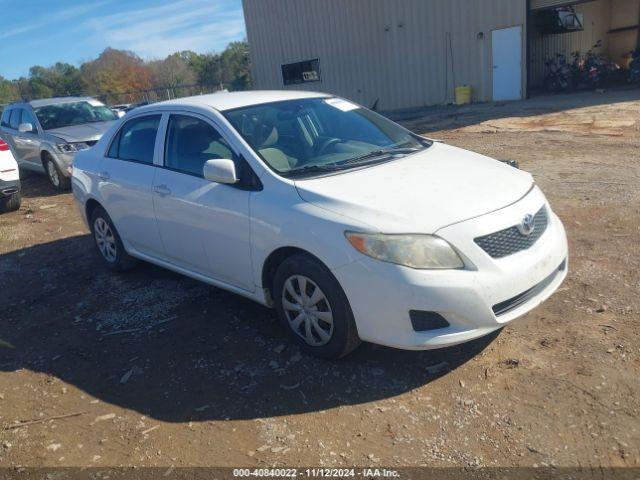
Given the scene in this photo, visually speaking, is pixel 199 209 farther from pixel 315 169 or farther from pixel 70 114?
pixel 70 114

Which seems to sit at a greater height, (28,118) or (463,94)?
(28,118)

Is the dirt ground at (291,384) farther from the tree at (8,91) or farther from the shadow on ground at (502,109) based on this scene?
the tree at (8,91)

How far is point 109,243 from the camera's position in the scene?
571 centimetres

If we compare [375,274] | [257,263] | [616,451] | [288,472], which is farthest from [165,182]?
[616,451]

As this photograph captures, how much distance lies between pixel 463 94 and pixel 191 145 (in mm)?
16893

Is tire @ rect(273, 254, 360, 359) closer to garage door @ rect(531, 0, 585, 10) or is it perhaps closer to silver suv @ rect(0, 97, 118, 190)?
silver suv @ rect(0, 97, 118, 190)

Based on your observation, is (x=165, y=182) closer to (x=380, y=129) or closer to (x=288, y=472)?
(x=380, y=129)

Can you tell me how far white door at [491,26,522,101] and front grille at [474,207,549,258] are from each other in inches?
651

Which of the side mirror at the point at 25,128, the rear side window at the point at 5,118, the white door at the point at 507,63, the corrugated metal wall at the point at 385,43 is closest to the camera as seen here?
the side mirror at the point at 25,128

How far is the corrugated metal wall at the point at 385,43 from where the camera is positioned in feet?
62.9

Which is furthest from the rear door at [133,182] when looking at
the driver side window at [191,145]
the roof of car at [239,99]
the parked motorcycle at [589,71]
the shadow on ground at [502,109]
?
the parked motorcycle at [589,71]

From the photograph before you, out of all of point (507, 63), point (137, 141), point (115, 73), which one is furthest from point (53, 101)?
point (115, 73)

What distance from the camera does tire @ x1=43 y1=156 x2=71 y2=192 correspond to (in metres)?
10.5

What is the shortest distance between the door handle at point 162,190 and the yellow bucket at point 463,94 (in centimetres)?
1693
